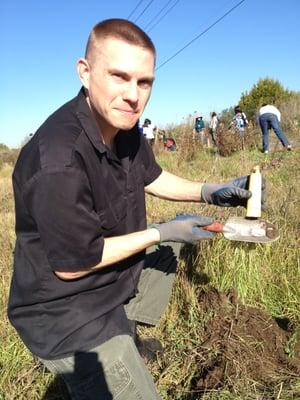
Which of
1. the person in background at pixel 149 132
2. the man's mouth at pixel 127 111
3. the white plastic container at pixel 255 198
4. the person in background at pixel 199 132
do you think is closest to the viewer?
the man's mouth at pixel 127 111

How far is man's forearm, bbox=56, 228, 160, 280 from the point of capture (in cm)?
166

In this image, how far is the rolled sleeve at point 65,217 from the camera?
150 centimetres

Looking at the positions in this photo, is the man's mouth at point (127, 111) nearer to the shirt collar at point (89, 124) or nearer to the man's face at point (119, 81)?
the man's face at point (119, 81)

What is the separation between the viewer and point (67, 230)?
5.04 ft

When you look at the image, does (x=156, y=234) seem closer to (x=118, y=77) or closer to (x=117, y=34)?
(x=118, y=77)

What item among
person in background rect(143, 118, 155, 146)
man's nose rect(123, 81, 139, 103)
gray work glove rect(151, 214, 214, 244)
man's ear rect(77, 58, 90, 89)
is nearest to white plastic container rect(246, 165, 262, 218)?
gray work glove rect(151, 214, 214, 244)

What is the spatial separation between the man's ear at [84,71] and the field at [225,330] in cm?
158

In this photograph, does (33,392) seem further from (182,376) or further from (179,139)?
(179,139)

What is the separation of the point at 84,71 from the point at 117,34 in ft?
0.69

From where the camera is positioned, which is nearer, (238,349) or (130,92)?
(130,92)

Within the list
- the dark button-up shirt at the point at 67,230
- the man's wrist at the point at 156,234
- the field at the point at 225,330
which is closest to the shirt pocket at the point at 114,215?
the dark button-up shirt at the point at 67,230

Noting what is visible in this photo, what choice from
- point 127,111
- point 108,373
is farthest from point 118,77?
point 108,373

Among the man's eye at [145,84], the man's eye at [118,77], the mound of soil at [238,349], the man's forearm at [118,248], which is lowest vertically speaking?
the mound of soil at [238,349]

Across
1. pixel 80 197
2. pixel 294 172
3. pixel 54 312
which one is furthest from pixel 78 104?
pixel 294 172
